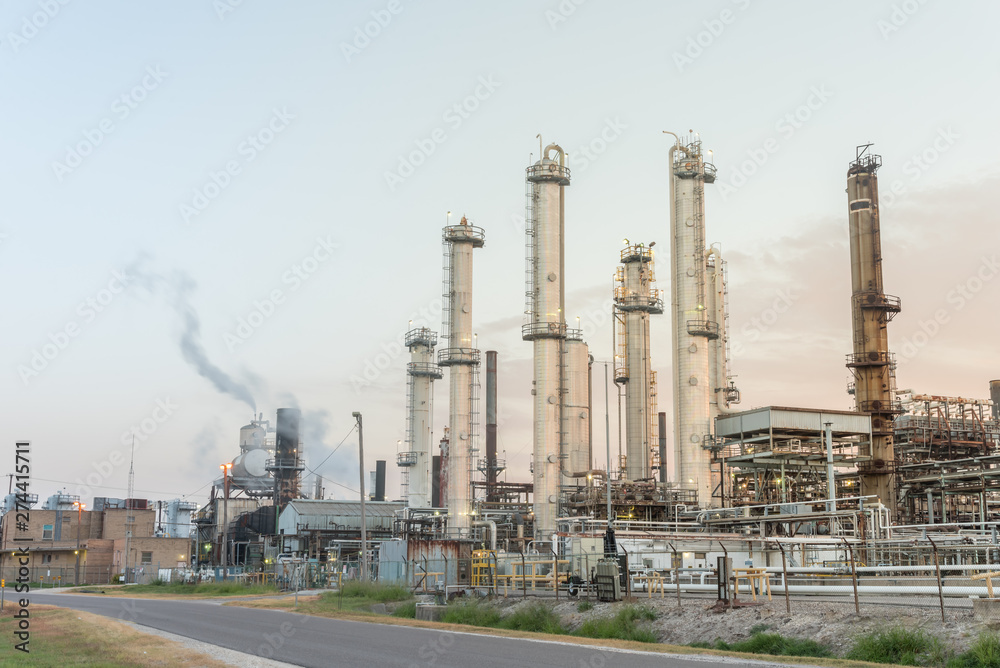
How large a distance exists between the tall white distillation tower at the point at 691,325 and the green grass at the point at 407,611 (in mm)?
30210

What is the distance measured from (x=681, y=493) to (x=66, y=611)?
37.5 m

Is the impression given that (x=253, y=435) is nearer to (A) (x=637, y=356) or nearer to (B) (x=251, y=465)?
(B) (x=251, y=465)

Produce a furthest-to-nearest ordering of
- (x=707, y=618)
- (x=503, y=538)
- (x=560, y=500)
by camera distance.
Result: (x=503, y=538) < (x=560, y=500) < (x=707, y=618)

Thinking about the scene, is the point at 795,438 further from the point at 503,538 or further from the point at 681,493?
the point at 503,538

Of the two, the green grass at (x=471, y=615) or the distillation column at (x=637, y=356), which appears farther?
the distillation column at (x=637, y=356)

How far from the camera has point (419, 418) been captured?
266 feet

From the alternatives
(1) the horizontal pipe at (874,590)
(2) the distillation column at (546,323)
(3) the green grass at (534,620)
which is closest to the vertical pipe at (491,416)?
(2) the distillation column at (546,323)

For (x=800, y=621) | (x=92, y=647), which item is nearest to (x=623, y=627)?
(x=800, y=621)

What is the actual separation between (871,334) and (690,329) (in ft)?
45.7

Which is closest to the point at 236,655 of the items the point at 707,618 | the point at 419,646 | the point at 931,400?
the point at 419,646

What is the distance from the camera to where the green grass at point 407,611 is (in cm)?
3397

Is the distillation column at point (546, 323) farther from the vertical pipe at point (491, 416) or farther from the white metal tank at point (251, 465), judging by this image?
the white metal tank at point (251, 465)

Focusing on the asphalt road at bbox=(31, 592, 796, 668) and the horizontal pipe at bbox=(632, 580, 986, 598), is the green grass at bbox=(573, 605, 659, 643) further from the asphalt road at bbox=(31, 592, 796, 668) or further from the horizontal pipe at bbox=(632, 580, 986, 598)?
the horizontal pipe at bbox=(632, 580, 986, 598)

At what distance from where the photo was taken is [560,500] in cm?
6600
